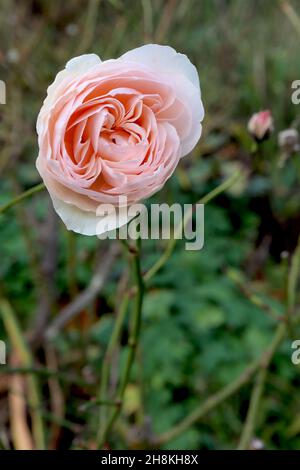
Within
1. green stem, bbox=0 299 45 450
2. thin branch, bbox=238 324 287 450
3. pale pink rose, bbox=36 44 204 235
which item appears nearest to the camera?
pale pink rose, bbox=36 44 204 235

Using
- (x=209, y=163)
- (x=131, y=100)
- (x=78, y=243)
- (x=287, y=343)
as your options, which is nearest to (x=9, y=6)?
(x=78, y=243)

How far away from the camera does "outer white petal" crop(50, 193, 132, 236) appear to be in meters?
0.45

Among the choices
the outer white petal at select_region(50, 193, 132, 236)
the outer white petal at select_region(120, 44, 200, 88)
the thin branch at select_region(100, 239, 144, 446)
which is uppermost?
the outer white petal at select_region(120, 44, 200, 88)

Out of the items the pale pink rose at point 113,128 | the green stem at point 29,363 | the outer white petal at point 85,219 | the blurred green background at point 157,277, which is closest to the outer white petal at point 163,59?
the pale pink rose at point 113,128

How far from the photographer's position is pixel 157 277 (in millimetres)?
1758

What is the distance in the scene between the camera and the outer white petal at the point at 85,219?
453 millimetres

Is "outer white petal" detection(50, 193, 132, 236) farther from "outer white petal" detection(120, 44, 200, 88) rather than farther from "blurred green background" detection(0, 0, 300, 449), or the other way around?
"blurred green background" detection(0, 0, 300, 449)

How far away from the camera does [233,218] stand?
2291 mm

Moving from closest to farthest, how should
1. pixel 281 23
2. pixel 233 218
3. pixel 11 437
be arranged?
pixel 11 437, pixel 233 218, pixel 281 23

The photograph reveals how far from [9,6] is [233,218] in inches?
43.8

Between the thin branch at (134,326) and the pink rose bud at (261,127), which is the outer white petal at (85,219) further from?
the pink rose bud at (261,127)

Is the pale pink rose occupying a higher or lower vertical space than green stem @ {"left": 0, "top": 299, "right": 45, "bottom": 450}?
higher

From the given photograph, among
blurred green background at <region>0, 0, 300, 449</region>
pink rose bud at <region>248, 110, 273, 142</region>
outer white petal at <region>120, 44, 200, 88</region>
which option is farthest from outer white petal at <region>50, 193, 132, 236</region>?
blurred green background at <region>0, 0, 300, 449</region>
